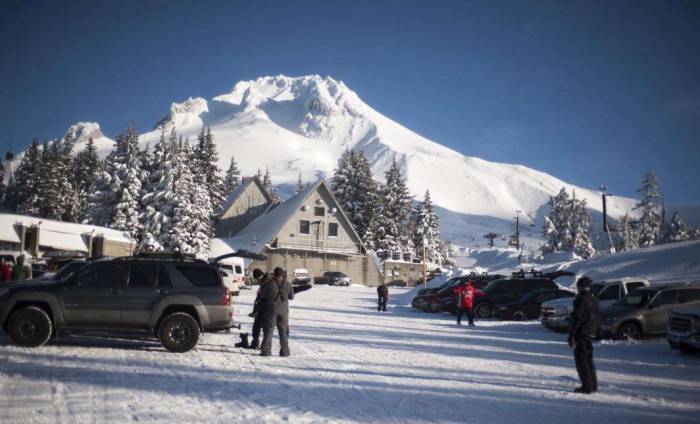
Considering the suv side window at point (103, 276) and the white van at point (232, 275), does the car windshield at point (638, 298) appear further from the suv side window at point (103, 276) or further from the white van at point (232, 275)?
the suv side window at point (103, 276)

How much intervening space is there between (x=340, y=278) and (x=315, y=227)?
6.15 meters

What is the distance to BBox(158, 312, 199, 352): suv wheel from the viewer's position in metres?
10.4

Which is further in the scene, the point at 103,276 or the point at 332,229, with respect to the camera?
the point at 332,229

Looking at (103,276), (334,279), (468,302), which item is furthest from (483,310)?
(334,279)

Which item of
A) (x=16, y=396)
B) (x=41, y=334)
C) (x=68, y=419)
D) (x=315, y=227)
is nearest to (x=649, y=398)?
(x=68, y=419)

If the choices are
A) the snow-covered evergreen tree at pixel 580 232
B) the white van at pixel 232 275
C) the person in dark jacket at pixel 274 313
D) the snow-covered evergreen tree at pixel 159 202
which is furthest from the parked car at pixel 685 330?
the snow-covered evergreen tree at pixel 580 232

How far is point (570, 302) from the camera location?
17.7m

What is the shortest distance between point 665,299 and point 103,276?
15.0m

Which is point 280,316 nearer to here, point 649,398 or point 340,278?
point 649,398

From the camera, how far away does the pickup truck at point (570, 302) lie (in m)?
17.6

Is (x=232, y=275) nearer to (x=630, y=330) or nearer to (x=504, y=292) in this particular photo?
(x=504, y=292)

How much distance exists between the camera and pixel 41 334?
1009cm

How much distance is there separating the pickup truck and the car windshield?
167cm

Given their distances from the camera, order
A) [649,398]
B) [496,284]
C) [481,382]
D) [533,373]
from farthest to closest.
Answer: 1. [496,284]
2. [533,373]
3. [481,382]
4. [649,398]
